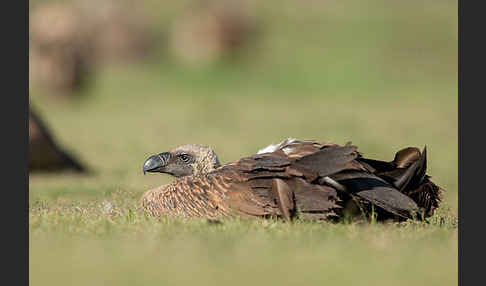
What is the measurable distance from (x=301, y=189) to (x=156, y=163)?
4.99ft

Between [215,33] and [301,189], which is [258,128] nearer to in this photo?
[301,189]

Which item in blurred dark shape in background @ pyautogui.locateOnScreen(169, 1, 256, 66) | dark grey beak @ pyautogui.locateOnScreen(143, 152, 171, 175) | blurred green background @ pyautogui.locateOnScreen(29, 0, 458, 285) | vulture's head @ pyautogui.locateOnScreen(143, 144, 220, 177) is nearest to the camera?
blurred green background @ pyautogui.locateOnScreen(29, 0, 458, 285)

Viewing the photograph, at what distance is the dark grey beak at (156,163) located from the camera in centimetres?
640

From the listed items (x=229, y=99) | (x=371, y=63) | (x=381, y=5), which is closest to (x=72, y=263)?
(x=229, y=99)

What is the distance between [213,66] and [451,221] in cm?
1993

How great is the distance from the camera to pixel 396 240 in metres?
4.89

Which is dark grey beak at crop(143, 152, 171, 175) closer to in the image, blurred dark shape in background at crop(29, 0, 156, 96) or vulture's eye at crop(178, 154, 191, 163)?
vulture's eye at crop(178, 154, 191, 163)

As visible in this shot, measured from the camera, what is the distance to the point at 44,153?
1054cm

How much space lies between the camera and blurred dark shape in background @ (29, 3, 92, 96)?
21.7m

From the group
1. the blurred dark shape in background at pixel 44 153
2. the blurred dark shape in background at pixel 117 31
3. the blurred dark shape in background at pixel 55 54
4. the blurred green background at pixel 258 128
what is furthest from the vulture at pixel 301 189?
the blurred dark shape in background at pixel 117 31

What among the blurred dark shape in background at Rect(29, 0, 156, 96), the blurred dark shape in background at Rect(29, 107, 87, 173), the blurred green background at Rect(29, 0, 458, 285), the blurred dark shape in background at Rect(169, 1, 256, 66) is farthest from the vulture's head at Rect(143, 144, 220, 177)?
the blurred dark shape in background at Rect(169, 1, 256, 66)

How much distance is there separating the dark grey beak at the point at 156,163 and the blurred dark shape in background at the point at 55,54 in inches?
630

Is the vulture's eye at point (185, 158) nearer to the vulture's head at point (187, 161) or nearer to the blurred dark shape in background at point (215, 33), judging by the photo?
the vulture's head at point (187, 161)

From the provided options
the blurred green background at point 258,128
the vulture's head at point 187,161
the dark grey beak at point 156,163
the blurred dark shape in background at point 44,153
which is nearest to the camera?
the blurred green background at point 258,128
